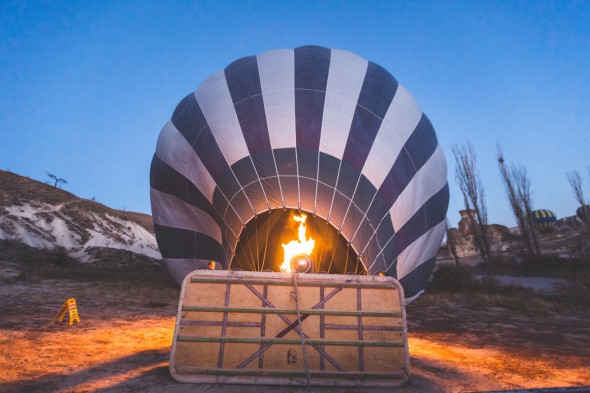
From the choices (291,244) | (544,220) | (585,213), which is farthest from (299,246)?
(544,220)

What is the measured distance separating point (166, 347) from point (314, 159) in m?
3.27

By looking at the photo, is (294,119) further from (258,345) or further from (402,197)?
(258,345)

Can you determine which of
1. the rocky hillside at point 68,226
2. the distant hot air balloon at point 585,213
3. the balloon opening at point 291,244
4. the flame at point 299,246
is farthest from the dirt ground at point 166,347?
the distant hot air balloon at point 585,213

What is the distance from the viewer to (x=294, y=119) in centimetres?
534

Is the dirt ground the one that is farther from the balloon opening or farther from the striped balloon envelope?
the balloon opening

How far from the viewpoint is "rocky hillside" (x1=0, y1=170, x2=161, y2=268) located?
16.7 metres

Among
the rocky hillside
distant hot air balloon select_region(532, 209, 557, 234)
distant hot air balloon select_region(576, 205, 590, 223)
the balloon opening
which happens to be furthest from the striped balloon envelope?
distant hot air balloon select_region(532, 209, 557, 234)

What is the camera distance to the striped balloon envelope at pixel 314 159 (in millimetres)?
4984

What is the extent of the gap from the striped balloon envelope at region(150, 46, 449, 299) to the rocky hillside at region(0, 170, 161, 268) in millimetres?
13773

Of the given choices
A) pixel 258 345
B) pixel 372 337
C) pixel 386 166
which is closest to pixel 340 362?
pixel 372 337

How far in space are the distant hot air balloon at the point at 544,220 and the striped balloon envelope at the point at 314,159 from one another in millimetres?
43875

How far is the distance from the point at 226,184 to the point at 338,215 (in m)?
1.90

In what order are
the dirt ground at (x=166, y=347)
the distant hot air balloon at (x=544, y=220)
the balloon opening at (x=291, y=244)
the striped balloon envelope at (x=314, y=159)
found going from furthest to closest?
1. the distant hot air balloon at (x=544, y=220)
2. the striped balloon envelope at (x=314, y=159)
3. the balloon opening at (x=291, y=244)
4. the dirt ground at (x=166, y=347)

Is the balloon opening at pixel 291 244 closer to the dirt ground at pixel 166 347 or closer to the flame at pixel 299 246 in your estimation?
the flame at pixel 299 246
